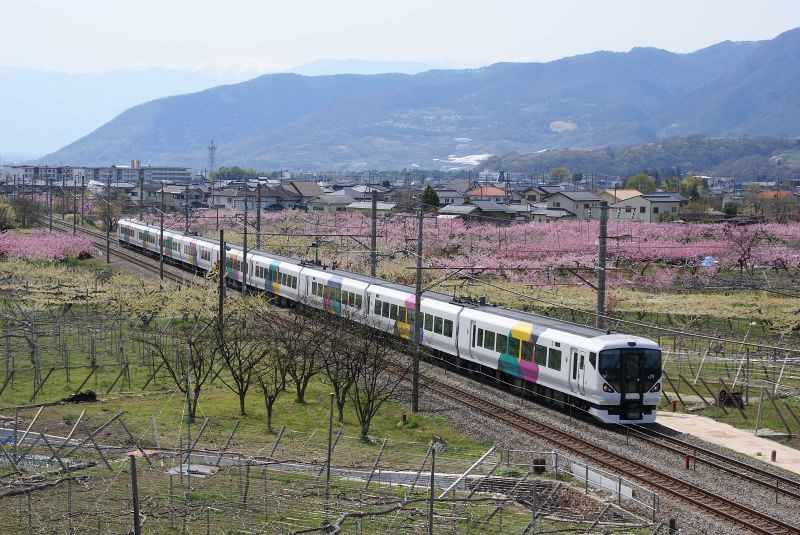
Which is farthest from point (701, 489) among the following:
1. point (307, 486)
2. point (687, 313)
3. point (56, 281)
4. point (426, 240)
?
point (426, 240)

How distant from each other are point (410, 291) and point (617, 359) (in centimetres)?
1126

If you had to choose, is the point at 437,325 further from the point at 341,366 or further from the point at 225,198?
the point at 225,198

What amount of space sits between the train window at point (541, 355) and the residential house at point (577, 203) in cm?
7115

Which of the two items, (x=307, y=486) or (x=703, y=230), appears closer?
(x=307, y=486)

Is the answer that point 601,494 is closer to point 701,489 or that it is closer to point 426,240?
point 701,489

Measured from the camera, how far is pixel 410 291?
33.8 metres

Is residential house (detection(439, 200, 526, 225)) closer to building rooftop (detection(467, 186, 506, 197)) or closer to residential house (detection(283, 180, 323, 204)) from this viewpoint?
building rooftop (detection(467, 186, 506, 197))

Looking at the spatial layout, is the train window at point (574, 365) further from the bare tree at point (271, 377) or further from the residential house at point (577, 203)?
the residential house at point (577, 203)

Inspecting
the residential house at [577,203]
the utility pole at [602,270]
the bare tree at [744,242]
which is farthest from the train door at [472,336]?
the residential house at [577,203]

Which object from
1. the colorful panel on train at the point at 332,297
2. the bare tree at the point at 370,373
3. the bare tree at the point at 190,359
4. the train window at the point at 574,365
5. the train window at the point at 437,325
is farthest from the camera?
the colorful panel on train at the point at 332,297

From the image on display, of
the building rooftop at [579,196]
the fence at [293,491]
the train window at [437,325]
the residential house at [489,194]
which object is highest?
the building rooftop at [579,196]

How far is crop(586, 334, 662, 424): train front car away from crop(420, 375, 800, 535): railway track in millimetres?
1412

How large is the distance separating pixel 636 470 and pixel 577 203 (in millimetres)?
79147

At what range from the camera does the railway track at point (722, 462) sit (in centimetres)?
1908
